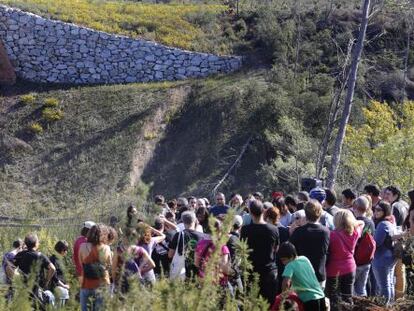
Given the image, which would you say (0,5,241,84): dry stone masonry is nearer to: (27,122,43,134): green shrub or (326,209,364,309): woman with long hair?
(27,122,43,134): green shrub

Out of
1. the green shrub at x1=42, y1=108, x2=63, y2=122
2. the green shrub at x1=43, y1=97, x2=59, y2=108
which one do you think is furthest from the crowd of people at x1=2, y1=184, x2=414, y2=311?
the green shrub at x1=43, y1=97, x2=59, y2=108

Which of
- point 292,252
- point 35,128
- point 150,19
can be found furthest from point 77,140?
point 292,252

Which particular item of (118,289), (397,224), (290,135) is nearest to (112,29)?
(290,135)

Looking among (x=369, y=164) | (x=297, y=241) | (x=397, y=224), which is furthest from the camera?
Result: (x=369, y=164)

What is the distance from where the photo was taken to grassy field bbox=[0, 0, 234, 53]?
133 ft

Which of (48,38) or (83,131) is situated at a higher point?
(48,38)

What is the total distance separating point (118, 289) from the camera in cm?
400

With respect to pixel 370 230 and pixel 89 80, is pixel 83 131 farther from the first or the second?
pixel 370 230

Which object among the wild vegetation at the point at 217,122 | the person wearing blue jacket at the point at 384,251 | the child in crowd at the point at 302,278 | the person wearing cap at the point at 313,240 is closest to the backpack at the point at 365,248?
the person wearing blue jacket at the point at 384,251

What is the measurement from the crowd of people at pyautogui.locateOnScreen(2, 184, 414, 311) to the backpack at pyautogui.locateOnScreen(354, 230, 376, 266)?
12 mm

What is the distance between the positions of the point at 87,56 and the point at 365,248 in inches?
1247

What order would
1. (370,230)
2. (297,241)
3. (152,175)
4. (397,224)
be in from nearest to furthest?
(297,241), (370,230), (397,224), (152,175)

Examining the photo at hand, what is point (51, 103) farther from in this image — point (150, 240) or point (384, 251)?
point (384, 251)

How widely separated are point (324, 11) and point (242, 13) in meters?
4.60
